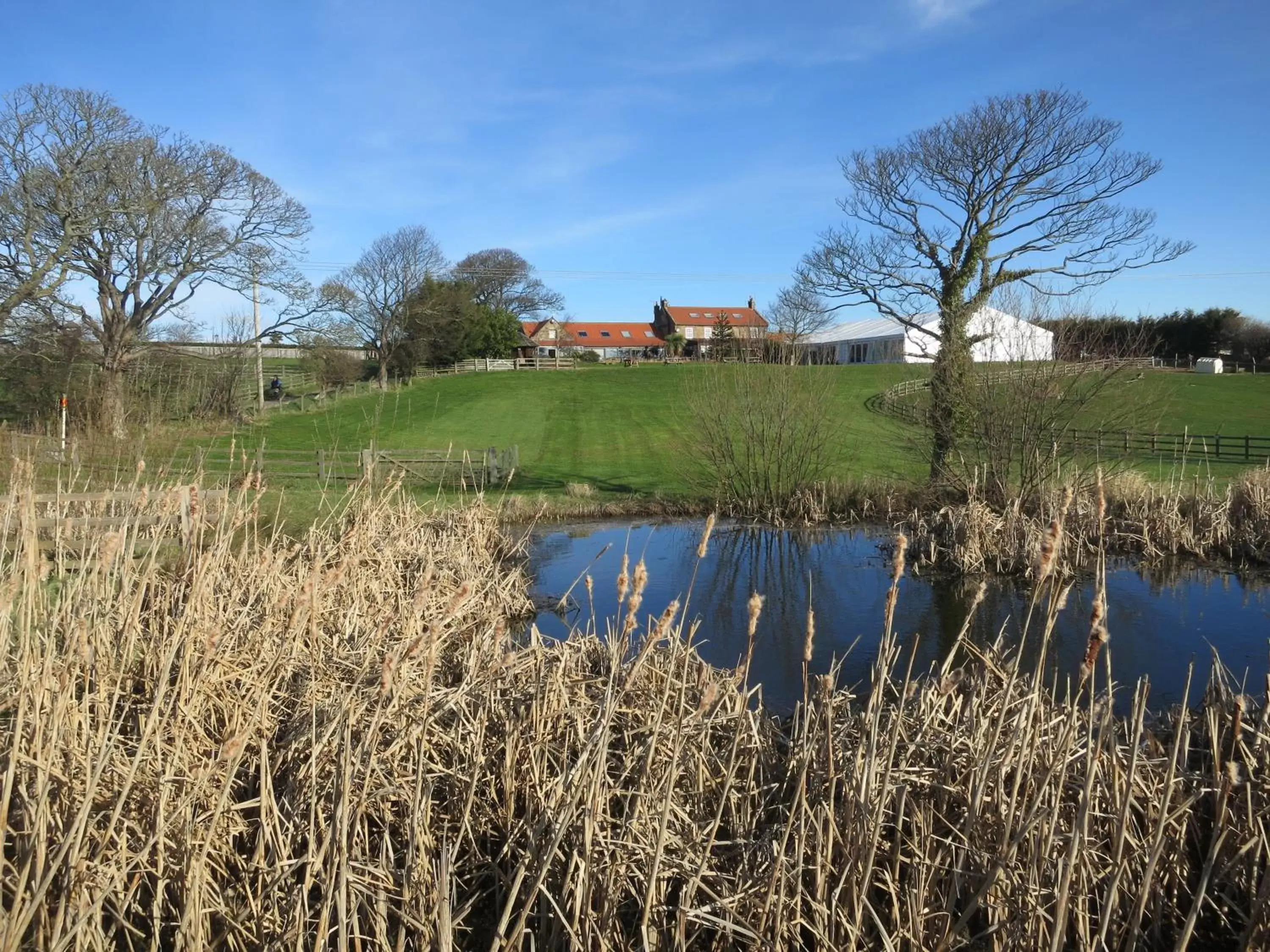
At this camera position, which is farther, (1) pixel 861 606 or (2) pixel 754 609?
(1) pixel 861 606

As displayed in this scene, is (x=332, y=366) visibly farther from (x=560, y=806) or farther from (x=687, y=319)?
(x=687, y=319)

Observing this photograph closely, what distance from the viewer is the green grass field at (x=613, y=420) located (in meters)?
19.2

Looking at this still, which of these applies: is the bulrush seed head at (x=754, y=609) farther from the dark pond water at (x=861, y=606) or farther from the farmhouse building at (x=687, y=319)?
the farmhouse building at (x=687, y=319)

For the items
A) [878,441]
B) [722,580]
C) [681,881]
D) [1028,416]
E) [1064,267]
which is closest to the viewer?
[681,881]

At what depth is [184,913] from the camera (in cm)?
266

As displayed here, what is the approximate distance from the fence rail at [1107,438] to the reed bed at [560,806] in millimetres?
8940

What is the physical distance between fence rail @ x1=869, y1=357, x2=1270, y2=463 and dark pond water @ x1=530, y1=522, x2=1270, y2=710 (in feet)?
7.33

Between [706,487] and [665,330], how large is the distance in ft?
233

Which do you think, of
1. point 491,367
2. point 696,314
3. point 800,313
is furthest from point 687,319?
point 800,313

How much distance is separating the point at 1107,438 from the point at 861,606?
8.07 meters

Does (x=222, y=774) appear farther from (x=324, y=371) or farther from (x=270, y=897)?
(x=324, y=371)

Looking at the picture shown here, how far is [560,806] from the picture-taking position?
10.1 ft

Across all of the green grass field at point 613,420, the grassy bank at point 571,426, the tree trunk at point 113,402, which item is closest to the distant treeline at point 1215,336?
the green grass field at point 613,420

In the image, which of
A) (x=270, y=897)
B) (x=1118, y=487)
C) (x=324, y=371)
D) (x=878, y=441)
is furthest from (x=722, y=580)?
(x=324, y=371)
